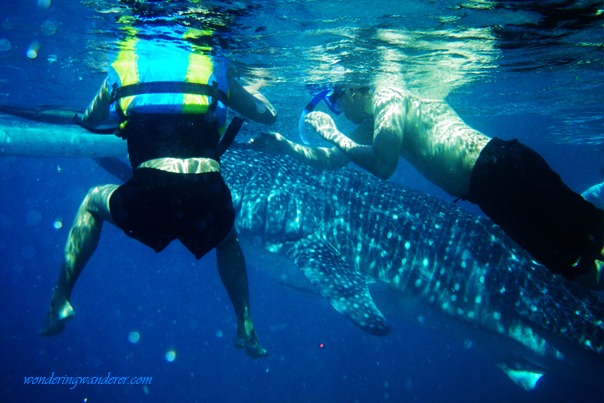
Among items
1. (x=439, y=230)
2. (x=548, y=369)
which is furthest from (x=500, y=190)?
(x=548, y=369)

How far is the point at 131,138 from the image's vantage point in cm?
322

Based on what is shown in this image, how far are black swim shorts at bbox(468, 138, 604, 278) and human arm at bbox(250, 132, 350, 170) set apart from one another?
3.16m

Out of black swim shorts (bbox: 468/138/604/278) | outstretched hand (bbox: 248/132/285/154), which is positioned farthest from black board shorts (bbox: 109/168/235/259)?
black swim shorts (bbox: 468/138/604/278)

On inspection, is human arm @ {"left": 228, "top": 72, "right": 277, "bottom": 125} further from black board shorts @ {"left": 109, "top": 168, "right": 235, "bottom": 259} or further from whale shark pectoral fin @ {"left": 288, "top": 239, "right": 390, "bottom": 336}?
whale shark pectoral fin @ {"left": 288, "top": 239, "right": 390, "bottom": 336}

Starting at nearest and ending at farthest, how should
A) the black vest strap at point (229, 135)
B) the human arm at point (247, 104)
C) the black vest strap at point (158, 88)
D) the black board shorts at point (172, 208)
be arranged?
the black board shorts at point (172, 208)
the black vest strap at point (158, 88)
the black vest strap at point (229, 135)
the human arm at point (247, 104)

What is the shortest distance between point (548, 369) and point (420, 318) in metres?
2.22

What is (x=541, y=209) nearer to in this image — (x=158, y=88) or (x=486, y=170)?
(x=486, y=170)

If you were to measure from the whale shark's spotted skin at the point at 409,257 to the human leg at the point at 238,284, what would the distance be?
1.12 meters

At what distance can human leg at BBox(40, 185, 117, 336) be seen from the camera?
11.7 feet

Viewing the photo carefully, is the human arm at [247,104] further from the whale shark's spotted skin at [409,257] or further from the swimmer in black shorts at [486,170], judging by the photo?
the whale shark's spotted skin at [409,257]

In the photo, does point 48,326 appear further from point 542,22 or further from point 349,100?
point 542,22

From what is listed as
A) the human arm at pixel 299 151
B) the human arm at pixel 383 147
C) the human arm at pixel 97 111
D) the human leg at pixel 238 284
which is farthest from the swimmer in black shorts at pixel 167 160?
the human arm at pixel 299 151

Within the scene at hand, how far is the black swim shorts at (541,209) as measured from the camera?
11.9 feet

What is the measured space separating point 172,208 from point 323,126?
2.90 metres
